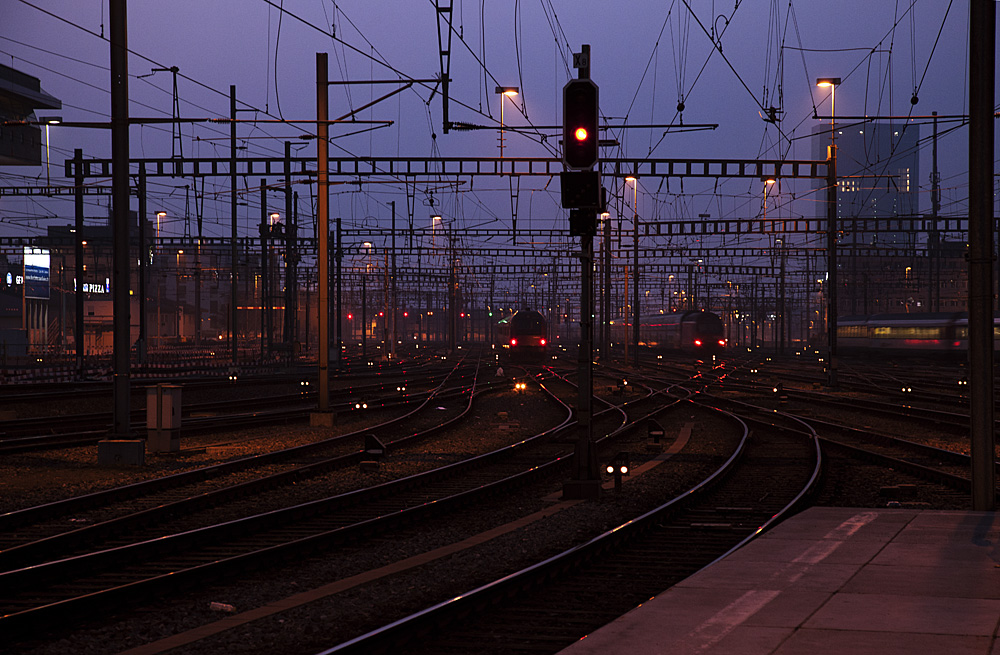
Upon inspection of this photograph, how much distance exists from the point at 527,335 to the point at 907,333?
70.8ft

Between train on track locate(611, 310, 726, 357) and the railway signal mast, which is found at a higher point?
the railway signal mast

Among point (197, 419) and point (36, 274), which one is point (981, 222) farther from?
point (36, 274)

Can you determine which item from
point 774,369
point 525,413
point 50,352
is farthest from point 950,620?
point 50,352

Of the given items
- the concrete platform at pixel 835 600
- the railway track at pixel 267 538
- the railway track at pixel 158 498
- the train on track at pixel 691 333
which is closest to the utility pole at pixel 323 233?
the railway track at pixel 158 498

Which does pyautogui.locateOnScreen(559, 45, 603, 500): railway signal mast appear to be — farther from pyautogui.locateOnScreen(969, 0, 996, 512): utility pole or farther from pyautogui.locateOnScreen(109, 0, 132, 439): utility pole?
pyautogui.locateOnScreen(109, 0, 132, 439): utility pole

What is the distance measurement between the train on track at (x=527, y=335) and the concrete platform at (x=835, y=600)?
4716 cm

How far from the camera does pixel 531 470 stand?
47.8 feet

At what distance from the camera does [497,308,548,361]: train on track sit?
5678cm

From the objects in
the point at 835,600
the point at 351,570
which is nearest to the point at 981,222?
the point at 835,600

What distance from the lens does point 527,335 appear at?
57000 mm

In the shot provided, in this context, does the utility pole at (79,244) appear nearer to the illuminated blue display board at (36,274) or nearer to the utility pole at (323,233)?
the utility pole at (323,233)

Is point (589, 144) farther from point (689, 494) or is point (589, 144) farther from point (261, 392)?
point (261, 392)

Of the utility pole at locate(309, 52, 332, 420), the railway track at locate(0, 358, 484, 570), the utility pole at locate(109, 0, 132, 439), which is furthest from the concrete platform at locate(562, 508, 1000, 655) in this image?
the utility pole at locate(309, 52, 332, 420)

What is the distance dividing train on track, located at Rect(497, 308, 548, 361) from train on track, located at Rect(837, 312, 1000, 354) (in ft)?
66.9
